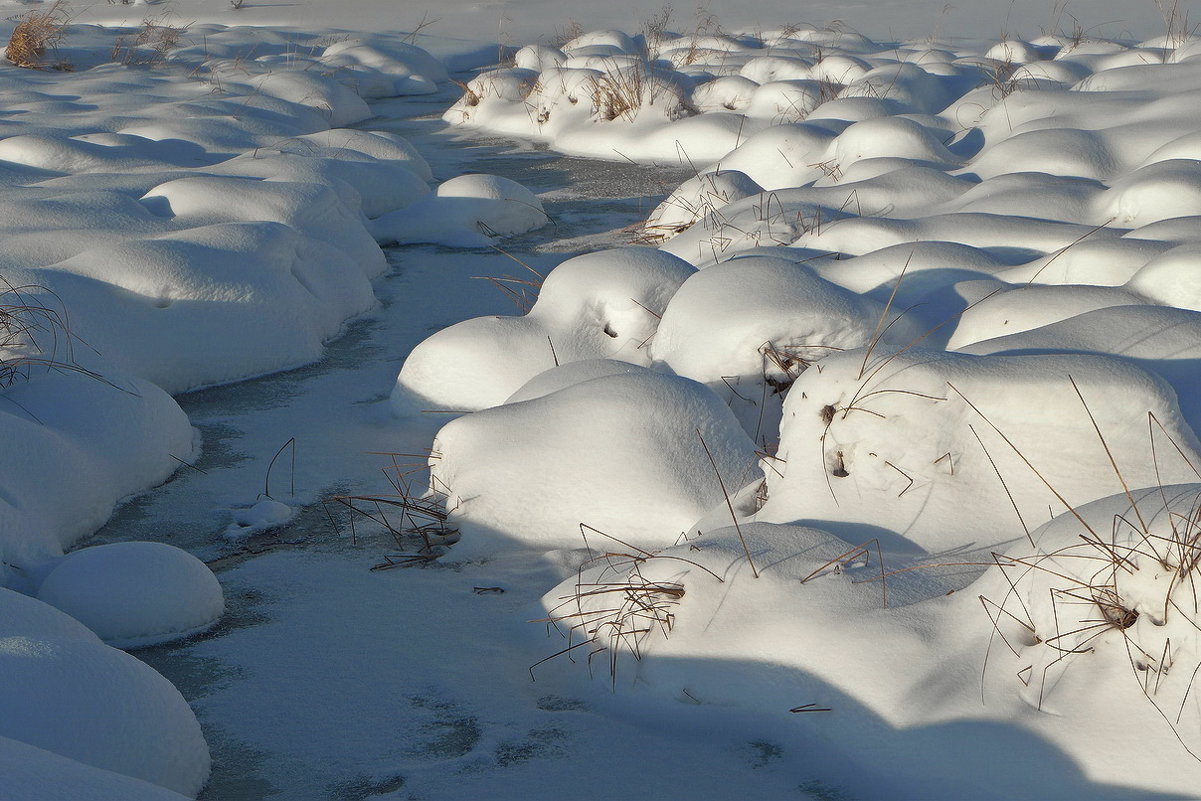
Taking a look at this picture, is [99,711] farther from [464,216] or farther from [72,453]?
[464,216]

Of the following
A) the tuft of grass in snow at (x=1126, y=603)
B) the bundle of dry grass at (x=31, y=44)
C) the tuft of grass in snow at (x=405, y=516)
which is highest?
the bundle of dry grass at (x=31, y=44)

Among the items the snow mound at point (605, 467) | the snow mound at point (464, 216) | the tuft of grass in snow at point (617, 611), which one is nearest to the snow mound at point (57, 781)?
the tuft of grass in snow at point (617, 611)

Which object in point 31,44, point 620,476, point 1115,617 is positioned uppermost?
point 31,44

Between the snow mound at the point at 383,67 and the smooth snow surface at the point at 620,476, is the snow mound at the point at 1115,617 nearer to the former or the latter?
the smooth snow surface at the point at 620,476

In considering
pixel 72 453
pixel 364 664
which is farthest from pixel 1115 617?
pixel 72 453

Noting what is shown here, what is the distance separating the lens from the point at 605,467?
9.55 ft

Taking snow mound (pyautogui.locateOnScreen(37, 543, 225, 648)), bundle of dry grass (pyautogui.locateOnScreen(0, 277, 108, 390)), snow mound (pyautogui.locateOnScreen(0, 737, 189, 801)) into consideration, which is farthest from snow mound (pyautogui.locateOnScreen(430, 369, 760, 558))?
snow mound (pyautogui.locateOnScreen(0, 737, 189, 801))

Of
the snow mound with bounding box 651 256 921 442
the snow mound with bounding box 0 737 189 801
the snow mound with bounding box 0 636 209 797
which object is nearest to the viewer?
the snow mound with bounding box 0 737 189 801

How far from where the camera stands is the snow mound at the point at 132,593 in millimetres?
2490

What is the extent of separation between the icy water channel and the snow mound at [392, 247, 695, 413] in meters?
0.07

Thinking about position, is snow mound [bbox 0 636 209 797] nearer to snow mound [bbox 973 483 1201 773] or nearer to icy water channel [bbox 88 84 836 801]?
icy water channel [bbox 88 84 836 801]

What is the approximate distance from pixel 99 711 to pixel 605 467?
138cm

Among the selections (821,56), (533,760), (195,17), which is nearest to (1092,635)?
(533,760)

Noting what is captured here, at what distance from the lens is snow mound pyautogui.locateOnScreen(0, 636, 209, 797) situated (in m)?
1.78
